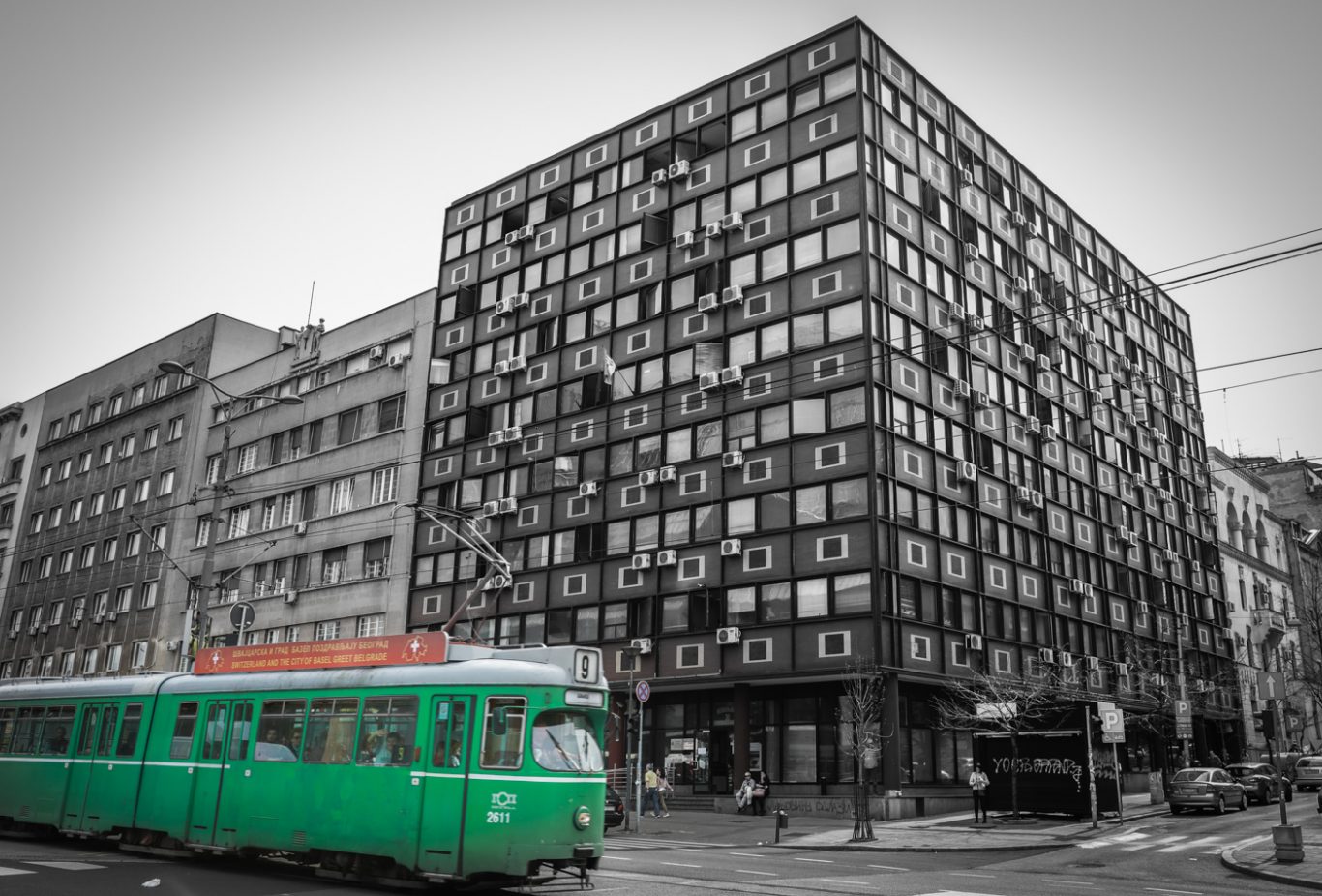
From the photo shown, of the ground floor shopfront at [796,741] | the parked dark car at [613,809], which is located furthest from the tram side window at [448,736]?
the ground floor shopfront at [796,741]

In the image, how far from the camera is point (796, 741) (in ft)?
124

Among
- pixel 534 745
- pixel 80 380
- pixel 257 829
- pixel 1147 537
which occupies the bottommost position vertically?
pixel 257 829

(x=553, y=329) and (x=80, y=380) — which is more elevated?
(x=80, y=380)

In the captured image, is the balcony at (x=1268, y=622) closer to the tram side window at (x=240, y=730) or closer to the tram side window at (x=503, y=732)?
the tram side window at (x=503, y=732)

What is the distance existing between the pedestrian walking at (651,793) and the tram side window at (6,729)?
18.6 metres

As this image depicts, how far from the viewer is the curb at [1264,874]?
16672 mm

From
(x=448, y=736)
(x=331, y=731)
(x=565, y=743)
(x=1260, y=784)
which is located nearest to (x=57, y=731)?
(x=331, y=731)

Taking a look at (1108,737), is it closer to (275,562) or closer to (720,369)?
(720,369)

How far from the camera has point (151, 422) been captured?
63312 millimetres

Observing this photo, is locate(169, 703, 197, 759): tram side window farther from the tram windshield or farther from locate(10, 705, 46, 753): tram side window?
the tram windshield

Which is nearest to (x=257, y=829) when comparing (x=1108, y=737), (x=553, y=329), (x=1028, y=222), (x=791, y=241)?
(x=1108, y=737)

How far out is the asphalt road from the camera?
14695 mm

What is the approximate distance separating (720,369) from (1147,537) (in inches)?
1097

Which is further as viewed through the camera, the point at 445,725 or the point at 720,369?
the point at 720,369
